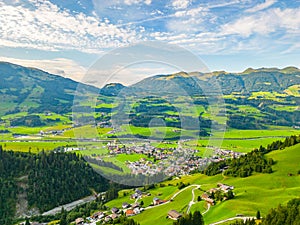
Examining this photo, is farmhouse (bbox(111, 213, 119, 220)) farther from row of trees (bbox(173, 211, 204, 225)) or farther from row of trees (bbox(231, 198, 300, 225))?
Result: row of trees (bbox(231, 198, 300, 225))

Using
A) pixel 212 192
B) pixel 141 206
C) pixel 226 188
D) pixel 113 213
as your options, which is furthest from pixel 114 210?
pixel 226 188

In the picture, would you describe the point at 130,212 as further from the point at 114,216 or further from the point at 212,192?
the point at 212,192

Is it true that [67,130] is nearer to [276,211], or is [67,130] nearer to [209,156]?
[209,156]

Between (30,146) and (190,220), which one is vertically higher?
(190,220)

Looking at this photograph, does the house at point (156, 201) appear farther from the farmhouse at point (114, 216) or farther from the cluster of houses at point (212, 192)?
the cluster of houses at point (212, 192)

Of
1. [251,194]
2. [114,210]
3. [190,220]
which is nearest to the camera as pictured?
[190,220]

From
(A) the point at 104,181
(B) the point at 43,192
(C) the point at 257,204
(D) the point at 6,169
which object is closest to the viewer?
(C) the point at 257,204

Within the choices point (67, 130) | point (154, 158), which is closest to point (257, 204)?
point (154, 158)

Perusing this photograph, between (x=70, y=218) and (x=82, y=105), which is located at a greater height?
(x=82, y=105)

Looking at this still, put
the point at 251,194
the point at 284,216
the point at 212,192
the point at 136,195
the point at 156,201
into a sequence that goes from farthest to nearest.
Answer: the point at 136,195 < the point at 156,201 < the point at 212,192 < the point at 251,194 < the point at 284,216
